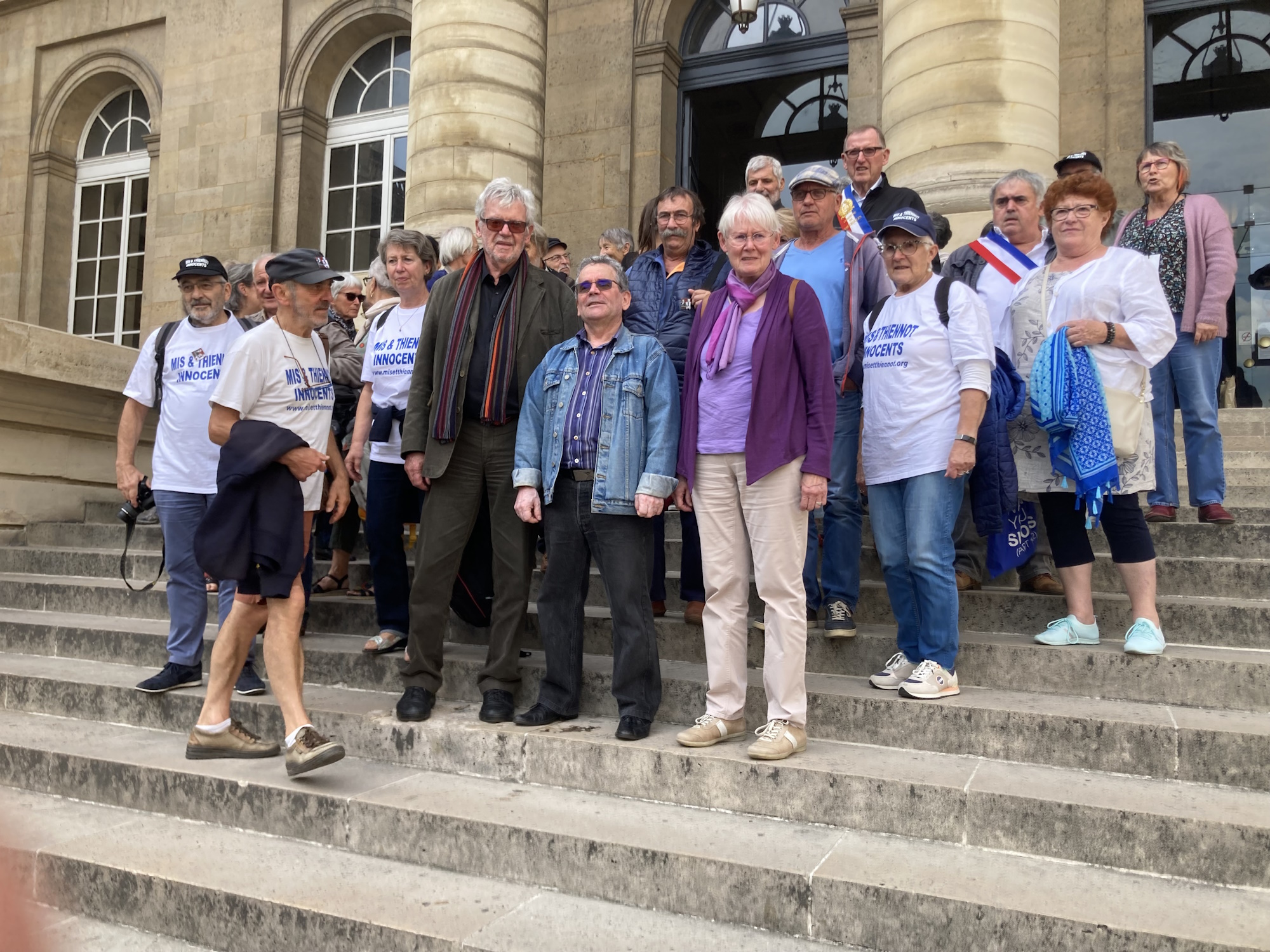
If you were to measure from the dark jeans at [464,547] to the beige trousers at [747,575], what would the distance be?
2.80 ft

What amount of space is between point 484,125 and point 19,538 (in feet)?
17.6

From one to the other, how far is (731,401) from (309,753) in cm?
202

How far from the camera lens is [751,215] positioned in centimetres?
399

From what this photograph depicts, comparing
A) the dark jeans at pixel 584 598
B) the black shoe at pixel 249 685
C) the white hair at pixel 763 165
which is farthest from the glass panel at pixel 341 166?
the dark jeans at pixel 584 598

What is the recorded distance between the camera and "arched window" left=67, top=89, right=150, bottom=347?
1595cm

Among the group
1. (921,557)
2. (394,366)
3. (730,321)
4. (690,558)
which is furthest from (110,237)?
(921,557)

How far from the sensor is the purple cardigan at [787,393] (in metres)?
3.83

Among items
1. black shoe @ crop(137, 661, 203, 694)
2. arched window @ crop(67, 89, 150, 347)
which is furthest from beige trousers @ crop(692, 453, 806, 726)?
arched window @ crop(67, 89, 150, 347)

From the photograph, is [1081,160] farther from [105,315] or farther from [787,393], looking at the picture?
[105,315]

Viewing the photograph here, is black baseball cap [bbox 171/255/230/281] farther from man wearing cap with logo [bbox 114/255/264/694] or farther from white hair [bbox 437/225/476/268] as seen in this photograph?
white hair [bbox 437/225/476/268]

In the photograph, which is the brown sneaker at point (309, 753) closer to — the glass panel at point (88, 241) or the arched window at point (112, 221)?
the arched window at point (112, 221)

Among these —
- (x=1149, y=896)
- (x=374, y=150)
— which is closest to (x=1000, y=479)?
(x=1149, y=896)

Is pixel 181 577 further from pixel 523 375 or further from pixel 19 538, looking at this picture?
pixel 19 538

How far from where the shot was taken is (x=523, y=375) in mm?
4500
